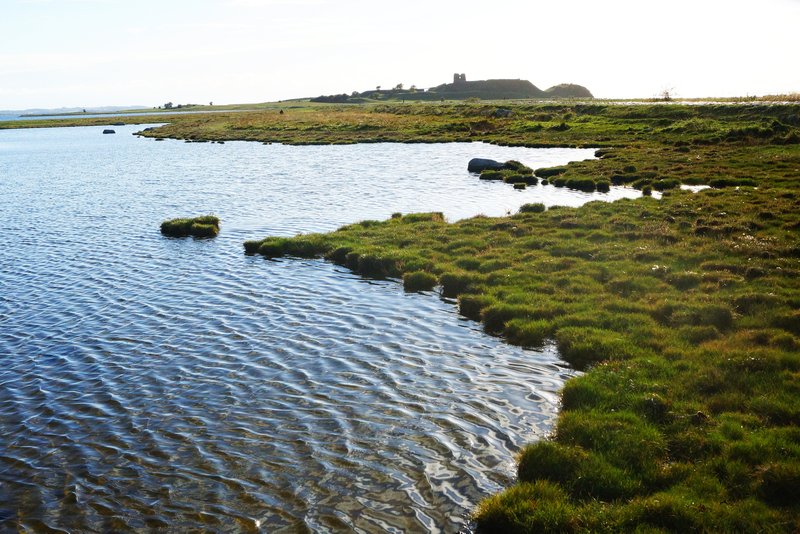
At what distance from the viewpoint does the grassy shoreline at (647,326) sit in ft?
35.4

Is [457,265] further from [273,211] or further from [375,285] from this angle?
[273,211]

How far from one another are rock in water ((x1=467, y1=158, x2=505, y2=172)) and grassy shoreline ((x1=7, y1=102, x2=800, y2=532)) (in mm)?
11979

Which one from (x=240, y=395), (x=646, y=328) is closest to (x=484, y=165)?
(x=646, y=328)

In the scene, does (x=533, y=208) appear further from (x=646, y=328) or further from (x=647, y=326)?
Answer: (x=646, y=328)

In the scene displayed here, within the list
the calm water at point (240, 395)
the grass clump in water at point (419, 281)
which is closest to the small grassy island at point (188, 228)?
the calm water at point (240, 395)

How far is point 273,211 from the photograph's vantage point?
4528 cm

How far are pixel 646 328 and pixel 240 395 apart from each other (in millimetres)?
11987

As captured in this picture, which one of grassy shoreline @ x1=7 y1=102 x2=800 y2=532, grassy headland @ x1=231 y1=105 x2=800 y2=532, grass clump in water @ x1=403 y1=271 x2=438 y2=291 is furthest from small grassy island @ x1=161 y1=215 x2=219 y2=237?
grass clump in water @ x1=403 y1=271 x2=438 y2=291

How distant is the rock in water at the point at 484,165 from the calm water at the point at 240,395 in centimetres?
3257

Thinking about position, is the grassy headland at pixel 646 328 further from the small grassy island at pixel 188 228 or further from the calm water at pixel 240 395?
the small grassy island at pixel 188 228

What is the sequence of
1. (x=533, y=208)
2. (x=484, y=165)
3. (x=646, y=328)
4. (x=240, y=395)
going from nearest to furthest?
1. (x=240, y=395)
2. (x=646, y=328)
3. (x=533, y=208)
4. (x=484, y=165)

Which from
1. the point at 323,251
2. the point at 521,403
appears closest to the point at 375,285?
the point at 323,251

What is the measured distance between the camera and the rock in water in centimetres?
6084

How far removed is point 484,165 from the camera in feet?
203
